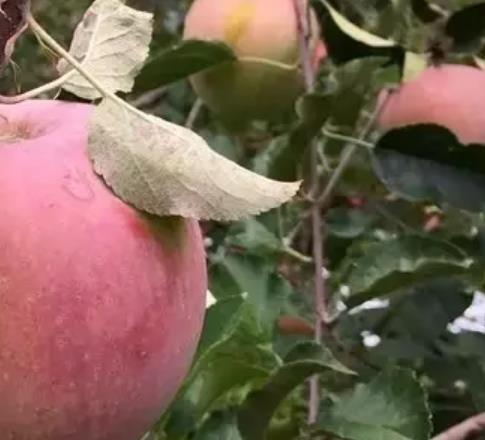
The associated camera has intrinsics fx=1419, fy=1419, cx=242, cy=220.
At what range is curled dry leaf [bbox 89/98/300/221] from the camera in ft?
1.77

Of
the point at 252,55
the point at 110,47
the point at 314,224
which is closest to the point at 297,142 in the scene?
the point at 314,224

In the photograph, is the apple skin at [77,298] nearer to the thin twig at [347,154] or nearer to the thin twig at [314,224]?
the thin twig at [314,224]

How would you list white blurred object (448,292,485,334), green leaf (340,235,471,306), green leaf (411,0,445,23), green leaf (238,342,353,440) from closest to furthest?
green leaf (238,342,353,440) < green leaf (340,235,471,306) < green leaf (411,0,445,23) < white blurred object (448,292,485,334)

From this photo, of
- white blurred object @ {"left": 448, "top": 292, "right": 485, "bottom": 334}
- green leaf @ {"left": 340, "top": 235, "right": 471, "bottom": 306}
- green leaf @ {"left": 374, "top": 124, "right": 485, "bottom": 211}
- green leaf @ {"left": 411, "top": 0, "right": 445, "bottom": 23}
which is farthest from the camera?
white blurred object @ {"left": 448, "top": 292, "right": 485, "bottom": 334}

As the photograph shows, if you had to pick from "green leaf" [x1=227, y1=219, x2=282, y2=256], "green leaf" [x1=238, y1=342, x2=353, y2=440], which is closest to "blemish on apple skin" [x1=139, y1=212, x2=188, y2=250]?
"green leaf" [x1=238, y1=342, x2=353, y2=440]

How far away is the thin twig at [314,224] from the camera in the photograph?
3.05 feet

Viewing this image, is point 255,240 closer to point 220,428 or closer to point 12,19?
point 220,428

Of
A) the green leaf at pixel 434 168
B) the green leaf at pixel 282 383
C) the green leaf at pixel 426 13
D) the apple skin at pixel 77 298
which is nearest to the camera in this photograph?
the apple skin at pixel 77 298

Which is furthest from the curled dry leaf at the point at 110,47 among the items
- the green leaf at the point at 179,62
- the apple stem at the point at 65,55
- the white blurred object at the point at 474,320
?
the white blurred object at the point at 474,320

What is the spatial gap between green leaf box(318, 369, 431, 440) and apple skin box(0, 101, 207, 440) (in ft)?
0.91

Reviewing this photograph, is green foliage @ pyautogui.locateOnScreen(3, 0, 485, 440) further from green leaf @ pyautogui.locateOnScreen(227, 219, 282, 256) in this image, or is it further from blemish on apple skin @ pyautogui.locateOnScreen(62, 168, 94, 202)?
blemish on apple skin @ pyautogui.locateOnScreen(62, 168, 94, 202)

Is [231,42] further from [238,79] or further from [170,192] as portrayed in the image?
[170,192]

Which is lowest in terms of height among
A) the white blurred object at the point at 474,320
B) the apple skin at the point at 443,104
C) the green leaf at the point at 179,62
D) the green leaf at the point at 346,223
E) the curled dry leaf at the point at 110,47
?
the white blurred object at the point at 474,320

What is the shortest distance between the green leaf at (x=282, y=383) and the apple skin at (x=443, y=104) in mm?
371
